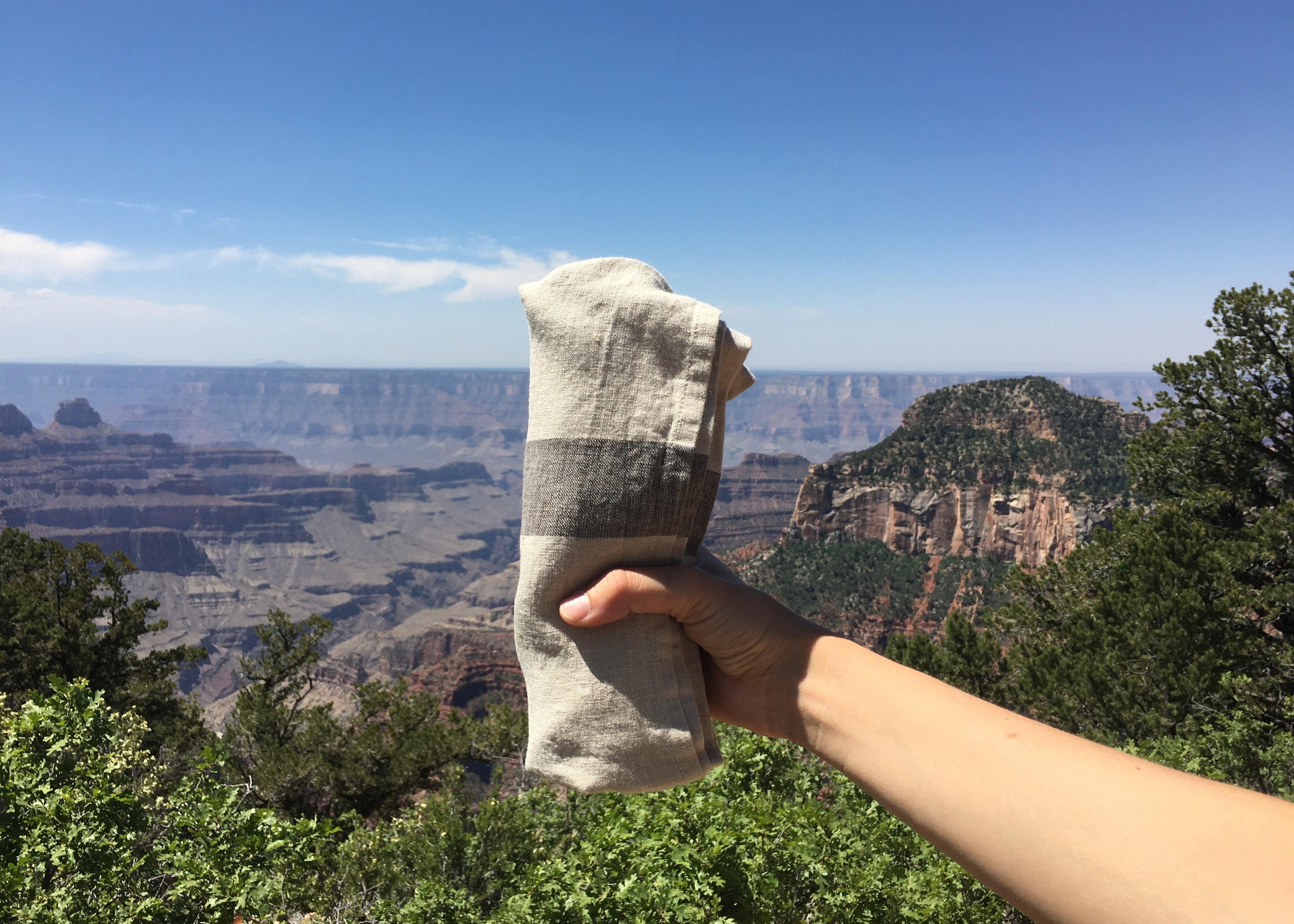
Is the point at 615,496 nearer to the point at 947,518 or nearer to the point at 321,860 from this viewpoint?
the point at 321,860

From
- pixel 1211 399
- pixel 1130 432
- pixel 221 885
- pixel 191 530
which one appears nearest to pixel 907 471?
pixel 1130 432

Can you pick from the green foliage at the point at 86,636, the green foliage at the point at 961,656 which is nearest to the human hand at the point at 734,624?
the green foliage at the point at 961,656

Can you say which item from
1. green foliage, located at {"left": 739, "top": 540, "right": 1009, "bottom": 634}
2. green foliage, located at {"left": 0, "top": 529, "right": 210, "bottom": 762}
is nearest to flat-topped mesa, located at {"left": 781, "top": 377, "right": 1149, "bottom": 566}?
green foliage, located at {"left": 739, "top": 540, "right": 1009, "bottom": 634}

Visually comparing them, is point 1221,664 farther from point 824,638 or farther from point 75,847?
point 75,847

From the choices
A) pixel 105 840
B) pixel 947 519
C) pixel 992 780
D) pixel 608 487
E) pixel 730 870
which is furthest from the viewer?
pixel 947 519

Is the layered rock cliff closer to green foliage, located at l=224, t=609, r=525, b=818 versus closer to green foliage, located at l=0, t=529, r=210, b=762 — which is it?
green foliage, located at l=0, t=529, r=210, b=762

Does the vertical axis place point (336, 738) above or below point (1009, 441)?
below

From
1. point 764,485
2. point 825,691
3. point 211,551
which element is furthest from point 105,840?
point 211,551
